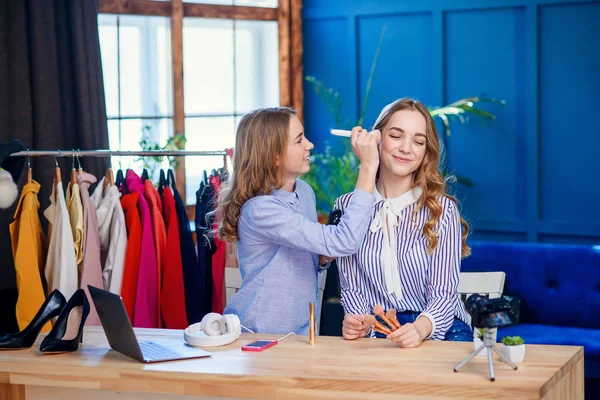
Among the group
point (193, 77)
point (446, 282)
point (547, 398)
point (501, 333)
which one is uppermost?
point (193, 77)

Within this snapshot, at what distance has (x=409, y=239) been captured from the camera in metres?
2.72

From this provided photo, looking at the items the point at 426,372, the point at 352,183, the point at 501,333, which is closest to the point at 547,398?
the point at 426,372

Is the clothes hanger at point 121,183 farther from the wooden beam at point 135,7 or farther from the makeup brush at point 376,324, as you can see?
the wooden beam at point 135,7

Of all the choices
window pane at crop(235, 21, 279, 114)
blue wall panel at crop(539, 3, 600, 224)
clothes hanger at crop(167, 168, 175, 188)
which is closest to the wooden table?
clothes hanger at crop(167, 168, 175, 188)

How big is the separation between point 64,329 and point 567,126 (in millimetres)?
3731

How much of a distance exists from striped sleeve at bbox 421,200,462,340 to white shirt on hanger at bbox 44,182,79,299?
4.77 ft

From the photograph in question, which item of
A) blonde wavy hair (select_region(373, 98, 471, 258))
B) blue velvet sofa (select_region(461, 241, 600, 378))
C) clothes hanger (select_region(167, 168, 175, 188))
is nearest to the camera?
blonde wavy hair (select_region(373, 98, 471, 258))

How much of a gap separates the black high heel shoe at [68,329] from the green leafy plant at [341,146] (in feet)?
9.28

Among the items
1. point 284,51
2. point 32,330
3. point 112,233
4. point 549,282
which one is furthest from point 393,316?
point 284,51

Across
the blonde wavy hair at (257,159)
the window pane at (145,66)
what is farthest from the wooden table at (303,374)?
the window pane at (145,66)

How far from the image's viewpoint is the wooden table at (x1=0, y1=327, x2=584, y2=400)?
208 centimetres

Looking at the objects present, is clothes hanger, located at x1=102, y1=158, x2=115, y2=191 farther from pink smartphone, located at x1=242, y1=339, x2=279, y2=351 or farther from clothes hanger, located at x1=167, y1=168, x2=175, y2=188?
pink smartphone, located at x1=242, y1=339, x2=279, y2=351

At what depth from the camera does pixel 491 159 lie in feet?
18.3

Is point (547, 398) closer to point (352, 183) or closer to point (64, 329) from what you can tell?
point (64, 329)
